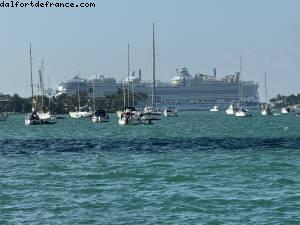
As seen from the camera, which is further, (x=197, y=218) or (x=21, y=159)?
(x=21, y=159)

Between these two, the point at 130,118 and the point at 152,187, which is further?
the point at 130,118

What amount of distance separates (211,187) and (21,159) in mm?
17006

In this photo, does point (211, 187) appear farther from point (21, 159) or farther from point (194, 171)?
point (21, 159)

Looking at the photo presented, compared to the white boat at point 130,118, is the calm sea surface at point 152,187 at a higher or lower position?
lower

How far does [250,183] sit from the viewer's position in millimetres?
29281

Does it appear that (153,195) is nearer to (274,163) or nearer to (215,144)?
(274,163)

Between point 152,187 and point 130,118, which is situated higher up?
point 130,118

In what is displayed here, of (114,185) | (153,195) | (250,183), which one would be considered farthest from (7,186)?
(250,183)

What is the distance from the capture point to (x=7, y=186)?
2991 cm

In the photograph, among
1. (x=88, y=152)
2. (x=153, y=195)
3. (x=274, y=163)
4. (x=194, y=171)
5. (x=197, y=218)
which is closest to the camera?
(x=197, y=218)

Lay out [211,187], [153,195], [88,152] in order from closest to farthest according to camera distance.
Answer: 1. [153,195]
2. [211,187]
3. [88,152]

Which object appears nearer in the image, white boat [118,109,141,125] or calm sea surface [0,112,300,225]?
calm sea surface [0,112,300,225]

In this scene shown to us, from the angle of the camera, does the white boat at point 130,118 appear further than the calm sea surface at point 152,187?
Yes

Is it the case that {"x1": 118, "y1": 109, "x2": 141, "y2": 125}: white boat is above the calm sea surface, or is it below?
above
